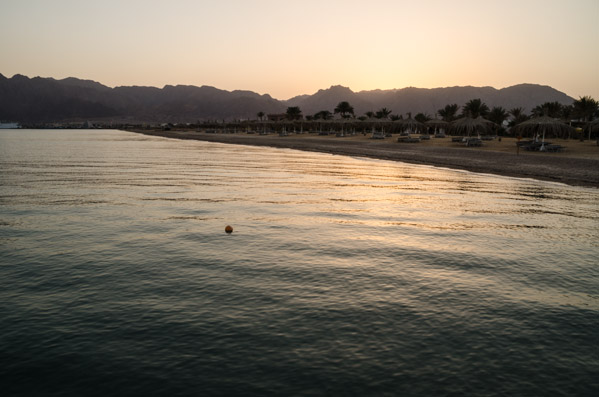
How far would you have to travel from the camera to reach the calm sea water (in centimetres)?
615

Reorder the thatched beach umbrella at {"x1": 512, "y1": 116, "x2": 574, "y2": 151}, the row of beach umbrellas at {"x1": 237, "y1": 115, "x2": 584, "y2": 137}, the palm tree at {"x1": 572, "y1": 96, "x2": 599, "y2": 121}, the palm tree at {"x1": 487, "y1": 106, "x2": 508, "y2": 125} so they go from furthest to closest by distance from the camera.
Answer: the palm tree at {"x1": 487, "y1": 106, "x2": 508, "y2": 125}, the palm tree at {"x1": 572, "y1": 96, "x2": 599, "y2": 121}, the row of beach umbrellas at {"x1": 237, "y1": 115, "x2": 584, "y2": 137}, the thatched beach umbrella at {"x1": 512, "y1": 116, "x2": 574, "y2": 151}

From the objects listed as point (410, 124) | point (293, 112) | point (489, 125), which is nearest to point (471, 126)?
point (489, 125)

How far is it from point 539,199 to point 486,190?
3.31 m

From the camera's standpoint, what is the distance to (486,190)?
2475 centimetres

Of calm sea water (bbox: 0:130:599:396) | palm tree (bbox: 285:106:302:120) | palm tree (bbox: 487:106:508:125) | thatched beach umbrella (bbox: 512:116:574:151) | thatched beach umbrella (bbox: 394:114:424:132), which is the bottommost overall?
calm sea water (bbox: 0:130:599:396)

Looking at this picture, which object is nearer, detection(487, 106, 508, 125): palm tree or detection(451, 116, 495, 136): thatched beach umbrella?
detection(451, 116, 495, 136): thatched beach umbrella

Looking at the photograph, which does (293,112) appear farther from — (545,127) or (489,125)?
(545,127)

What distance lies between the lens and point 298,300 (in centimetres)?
875

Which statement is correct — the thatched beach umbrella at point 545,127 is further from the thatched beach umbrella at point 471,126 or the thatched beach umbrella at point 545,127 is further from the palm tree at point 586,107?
the palm tree at point 586,107

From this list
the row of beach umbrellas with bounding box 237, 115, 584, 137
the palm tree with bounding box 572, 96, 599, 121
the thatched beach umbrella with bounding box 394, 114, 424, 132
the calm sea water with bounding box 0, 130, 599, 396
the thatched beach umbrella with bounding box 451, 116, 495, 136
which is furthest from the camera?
the thatched beach umbrella with bounding box 394, 114, 424, 132

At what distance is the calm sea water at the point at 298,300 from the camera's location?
20.2 ft

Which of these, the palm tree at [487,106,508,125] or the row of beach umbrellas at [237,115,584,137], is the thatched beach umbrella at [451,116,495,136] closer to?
the row of beach umbrellas at [237,115,584,137]

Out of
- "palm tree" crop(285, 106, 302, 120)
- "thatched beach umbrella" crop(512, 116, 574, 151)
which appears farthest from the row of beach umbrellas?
→ "palm tree" crop(285, 106, 302, 120)

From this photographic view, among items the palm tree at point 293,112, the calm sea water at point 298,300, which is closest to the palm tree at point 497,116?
→ the palm tree at point 293,112
